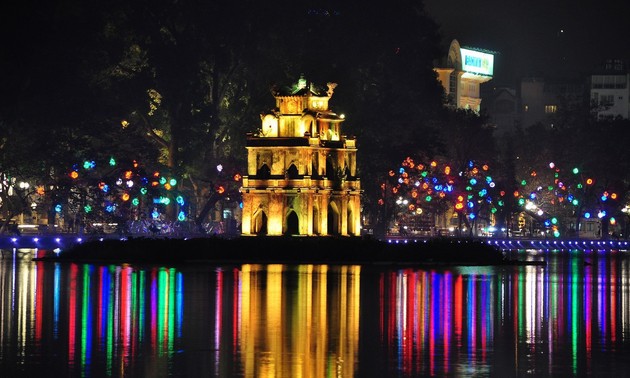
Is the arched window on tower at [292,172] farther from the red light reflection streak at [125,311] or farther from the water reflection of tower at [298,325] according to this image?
the red light reflection streak at [125,311]

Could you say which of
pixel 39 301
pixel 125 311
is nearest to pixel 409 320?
pixel 125 311

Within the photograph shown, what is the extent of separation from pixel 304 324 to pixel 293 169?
4042cm

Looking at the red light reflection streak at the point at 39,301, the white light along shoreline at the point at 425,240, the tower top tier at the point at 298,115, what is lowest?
the red light reflection streak at the point at 39,301

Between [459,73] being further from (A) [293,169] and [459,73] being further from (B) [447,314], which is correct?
(B) [447,314]

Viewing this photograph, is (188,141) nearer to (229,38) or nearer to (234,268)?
(229,38)

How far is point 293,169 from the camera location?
80938mm

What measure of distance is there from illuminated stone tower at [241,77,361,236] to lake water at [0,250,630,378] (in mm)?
15078

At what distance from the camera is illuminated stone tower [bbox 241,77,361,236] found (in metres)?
80.9

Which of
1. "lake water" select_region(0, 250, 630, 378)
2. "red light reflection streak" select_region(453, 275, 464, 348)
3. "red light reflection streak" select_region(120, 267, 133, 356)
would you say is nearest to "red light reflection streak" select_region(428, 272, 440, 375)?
"lake water" select_region(0, 250, 630, 378)

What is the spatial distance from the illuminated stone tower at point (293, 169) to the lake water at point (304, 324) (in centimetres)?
1508

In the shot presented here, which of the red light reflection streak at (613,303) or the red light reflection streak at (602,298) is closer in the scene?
the red light reflection streak at (613,303)

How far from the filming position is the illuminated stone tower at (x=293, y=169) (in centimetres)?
8088

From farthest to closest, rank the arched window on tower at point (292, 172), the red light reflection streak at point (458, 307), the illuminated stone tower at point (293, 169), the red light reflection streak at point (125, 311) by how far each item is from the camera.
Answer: the illuminated stone tower at point (293, 169) < the arched window on tower at point (292, 172) < the red light reflection streak at point (458, 307) < the red light reflection streak at point (125, 311)

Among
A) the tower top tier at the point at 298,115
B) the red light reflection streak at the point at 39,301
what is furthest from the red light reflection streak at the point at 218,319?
the tower top tier at the point at 298,115
